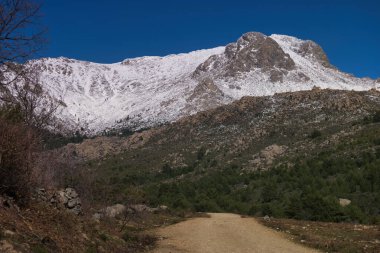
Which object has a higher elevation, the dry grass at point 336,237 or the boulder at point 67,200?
the boulder at point 67,200

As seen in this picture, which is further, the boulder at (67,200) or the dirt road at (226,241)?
the boulder at (67,200)

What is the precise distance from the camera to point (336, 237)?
732 inches

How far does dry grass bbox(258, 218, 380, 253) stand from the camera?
15812 millimetres

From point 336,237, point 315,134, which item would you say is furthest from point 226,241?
point 315,134

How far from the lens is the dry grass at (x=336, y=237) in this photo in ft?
51.9

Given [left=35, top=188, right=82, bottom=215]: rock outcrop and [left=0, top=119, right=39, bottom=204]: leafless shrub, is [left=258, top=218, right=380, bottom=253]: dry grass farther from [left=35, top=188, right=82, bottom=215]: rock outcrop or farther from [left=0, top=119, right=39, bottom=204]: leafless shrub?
[left=0, top=119, right=39, bottom=204]: leafless shrub

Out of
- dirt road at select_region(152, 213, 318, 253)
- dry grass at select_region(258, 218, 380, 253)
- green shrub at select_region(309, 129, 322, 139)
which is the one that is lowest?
dirt road at select_region(152, 213, 318, 253)

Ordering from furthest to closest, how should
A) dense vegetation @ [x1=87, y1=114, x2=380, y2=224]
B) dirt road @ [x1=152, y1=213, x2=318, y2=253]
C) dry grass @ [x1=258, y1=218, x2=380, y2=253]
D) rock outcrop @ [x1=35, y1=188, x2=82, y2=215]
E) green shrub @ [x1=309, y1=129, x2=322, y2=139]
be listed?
1. green shrub @ [x1=309, y1=129, x2=322, y2=139]
2. dense vegetation @ [x1=87, y1=114, x2=380, y2=224]
3. dirt road @ [x1=152, y1=213, x2=318, y2=253]
4. dry grass @ [x1=258, y1=218, x2=380, y2=253]
5. rock outcrop @ [x1=35, y1=188, x2=82, y2=215]

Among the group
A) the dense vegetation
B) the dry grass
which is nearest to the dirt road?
the dry grass

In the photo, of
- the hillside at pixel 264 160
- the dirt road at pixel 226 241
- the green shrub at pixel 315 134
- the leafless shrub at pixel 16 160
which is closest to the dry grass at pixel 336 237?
the dirt road at pixel 226 241

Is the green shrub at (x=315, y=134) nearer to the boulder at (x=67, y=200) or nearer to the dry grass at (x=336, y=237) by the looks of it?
the dry grass at (x=336, y=237)

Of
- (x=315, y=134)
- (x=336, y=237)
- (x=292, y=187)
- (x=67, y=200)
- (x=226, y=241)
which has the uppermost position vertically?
(x=315, y=134)

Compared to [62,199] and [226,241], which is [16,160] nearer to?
[62,199]

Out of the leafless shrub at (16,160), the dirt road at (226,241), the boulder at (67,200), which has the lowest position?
the dirt road at (226,241)
